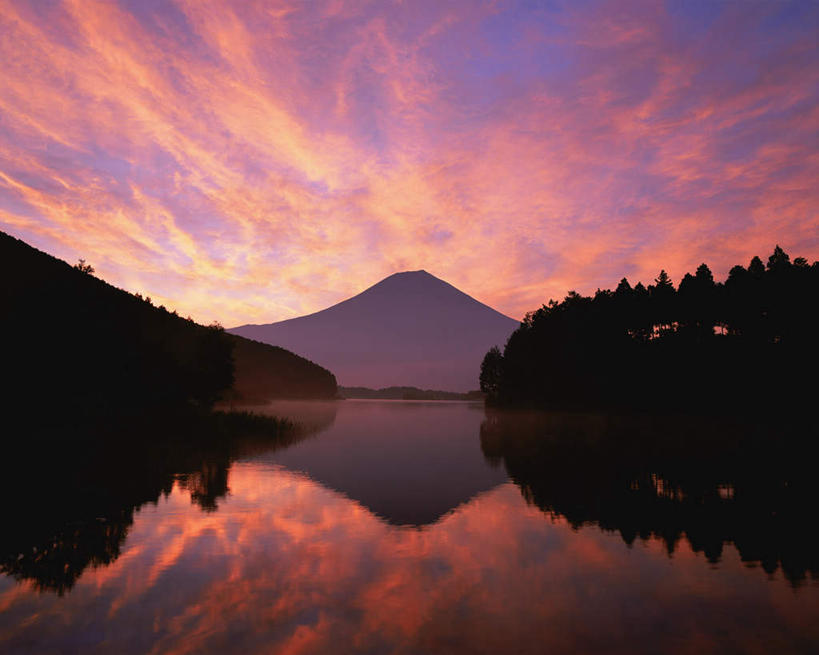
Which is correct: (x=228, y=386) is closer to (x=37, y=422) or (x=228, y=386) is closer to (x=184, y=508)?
(x=37, y=422)

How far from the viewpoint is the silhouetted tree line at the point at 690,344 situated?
66.6m

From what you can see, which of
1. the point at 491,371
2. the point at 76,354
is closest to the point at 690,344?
the point at 76,354

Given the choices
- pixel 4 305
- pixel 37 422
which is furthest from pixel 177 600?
pixel 4 305

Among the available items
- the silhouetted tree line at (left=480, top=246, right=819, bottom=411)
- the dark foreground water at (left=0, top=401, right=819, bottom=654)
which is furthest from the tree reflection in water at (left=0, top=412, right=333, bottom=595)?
the silhouetted tree line at (left=480, top=246, right=819, bottom=411)

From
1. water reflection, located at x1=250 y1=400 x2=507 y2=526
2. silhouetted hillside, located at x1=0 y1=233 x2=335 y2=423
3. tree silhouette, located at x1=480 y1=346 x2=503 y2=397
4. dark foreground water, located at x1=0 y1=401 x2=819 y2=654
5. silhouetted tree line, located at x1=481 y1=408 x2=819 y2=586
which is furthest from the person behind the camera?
tree silhouette, located at x1=480 y1=346 x2=503 y2=397

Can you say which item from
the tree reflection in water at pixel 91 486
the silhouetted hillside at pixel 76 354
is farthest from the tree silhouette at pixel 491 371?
the tree reflection in water at pixel 91 486

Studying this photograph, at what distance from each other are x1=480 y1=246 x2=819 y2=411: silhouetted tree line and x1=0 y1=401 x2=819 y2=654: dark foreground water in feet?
166

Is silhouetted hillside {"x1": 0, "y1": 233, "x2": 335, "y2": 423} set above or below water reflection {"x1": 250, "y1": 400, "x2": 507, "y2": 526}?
above

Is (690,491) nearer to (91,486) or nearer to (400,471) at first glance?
(400,471)

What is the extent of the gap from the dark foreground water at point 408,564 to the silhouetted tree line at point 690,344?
5069cm

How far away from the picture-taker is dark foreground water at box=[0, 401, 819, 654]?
8.76 m

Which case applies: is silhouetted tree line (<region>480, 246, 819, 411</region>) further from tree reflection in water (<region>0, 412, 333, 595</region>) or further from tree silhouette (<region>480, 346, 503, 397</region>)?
tree reflection in water (<region>0, 412, 333, 595</region>)

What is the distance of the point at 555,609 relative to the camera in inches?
395

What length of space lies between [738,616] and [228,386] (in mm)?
71448
